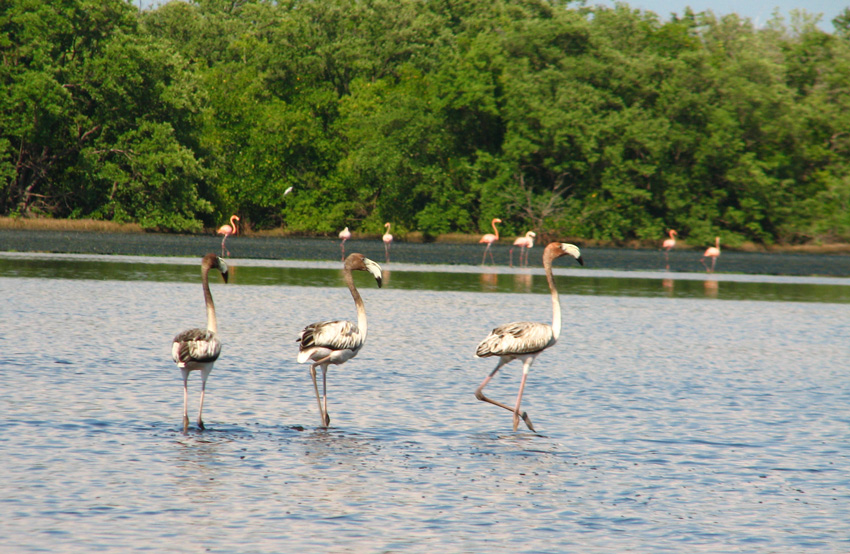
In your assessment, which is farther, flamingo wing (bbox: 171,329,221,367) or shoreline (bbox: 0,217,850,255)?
shoreline (bbox: 0,217,850,255)

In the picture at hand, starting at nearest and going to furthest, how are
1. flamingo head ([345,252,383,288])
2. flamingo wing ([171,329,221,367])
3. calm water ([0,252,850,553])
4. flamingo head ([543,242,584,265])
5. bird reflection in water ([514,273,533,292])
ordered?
calm water ([0,252,850,553])
flamingo wing ([171,329,221,367])
flamingo head ([345,252,383,288])
flamingo head ([543,242,584,265])
bird reflection in water ([514,273,533,292])

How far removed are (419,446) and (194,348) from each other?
2.44m

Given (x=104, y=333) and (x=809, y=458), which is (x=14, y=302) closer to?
(x=104, y=333)

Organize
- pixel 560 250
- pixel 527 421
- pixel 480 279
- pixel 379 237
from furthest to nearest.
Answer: pixel 379 237
pixel 480 279
pixel 560 250
pixel 527 421

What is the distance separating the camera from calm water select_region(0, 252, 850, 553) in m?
7.71

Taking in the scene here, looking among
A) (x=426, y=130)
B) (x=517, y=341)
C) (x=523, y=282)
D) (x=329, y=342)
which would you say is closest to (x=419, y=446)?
(x=329, y=342)

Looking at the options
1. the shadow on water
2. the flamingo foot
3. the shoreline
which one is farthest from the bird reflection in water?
the flamingo foot

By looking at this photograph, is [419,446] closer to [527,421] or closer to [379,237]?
[527,421]

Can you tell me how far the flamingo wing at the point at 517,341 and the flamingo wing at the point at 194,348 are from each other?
3.08m

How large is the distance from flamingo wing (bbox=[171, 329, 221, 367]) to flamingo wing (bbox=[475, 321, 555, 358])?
3.08m

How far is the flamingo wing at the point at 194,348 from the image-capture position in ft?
34.2

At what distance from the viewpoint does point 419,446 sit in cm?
1054

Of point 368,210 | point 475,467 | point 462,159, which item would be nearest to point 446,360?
point 475,467

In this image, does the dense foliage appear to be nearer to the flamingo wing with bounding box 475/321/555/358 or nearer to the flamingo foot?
the flamingo wing with bounding box 475/321/555/358
